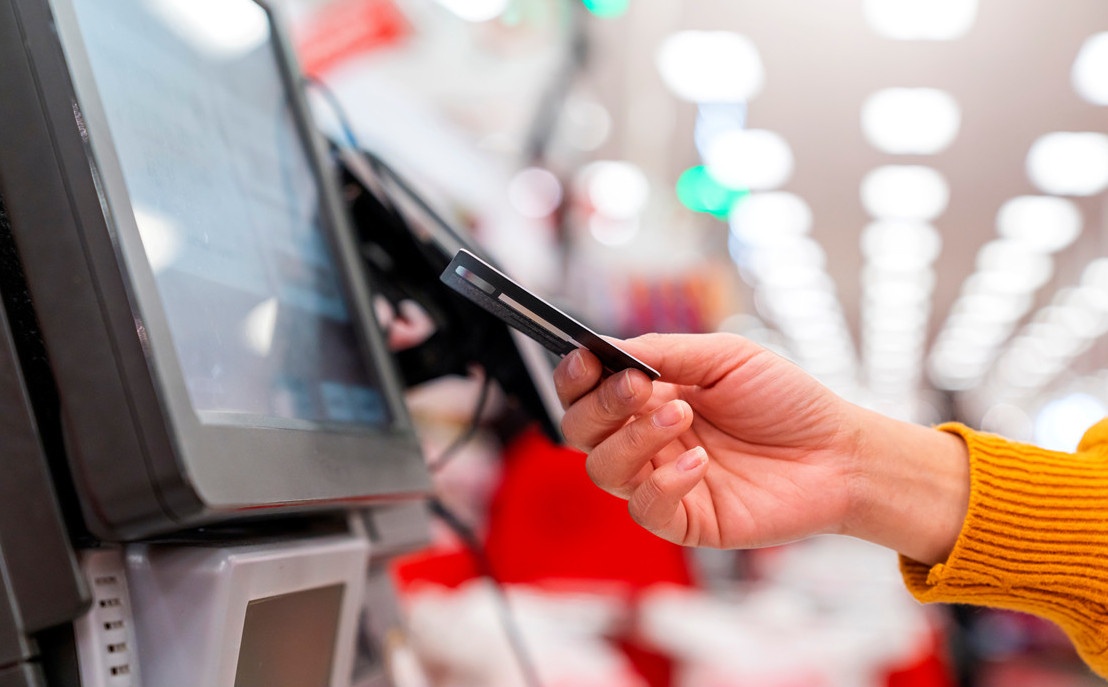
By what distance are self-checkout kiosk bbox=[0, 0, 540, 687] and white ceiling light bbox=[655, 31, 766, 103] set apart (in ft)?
16.6

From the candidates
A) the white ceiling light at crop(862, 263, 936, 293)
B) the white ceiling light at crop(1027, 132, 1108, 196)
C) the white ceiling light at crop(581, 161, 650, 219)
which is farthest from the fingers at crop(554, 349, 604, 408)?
the white ceiling light at crop(862, 263, 936, 293)

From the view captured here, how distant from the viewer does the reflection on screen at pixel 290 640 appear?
0.64 m

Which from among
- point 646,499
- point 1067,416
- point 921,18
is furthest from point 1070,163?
point 1067,416

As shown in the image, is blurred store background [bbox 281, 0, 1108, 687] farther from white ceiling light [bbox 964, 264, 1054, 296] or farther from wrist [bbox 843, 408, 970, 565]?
wrist [bbox 843, 408, 970, 565]

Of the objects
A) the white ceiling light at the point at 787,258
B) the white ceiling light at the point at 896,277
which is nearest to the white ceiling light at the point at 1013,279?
the white ceiling light at the point at 896,277

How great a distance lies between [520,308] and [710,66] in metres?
5.67

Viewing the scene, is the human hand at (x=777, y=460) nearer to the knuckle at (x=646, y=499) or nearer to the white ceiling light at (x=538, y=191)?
the knuckle at (x=646, y=499)

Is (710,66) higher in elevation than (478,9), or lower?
lower

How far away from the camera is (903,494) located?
0.91m

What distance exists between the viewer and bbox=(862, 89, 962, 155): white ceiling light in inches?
252

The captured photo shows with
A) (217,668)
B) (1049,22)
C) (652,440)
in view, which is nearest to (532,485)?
(652,440)

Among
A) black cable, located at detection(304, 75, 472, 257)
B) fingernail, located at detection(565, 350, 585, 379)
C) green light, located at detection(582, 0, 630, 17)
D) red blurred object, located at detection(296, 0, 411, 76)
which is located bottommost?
green light, located at detection(582, 0, 630, 17)

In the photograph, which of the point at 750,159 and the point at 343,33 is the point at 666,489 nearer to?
the point at 343,33

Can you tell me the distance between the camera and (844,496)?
91cm
